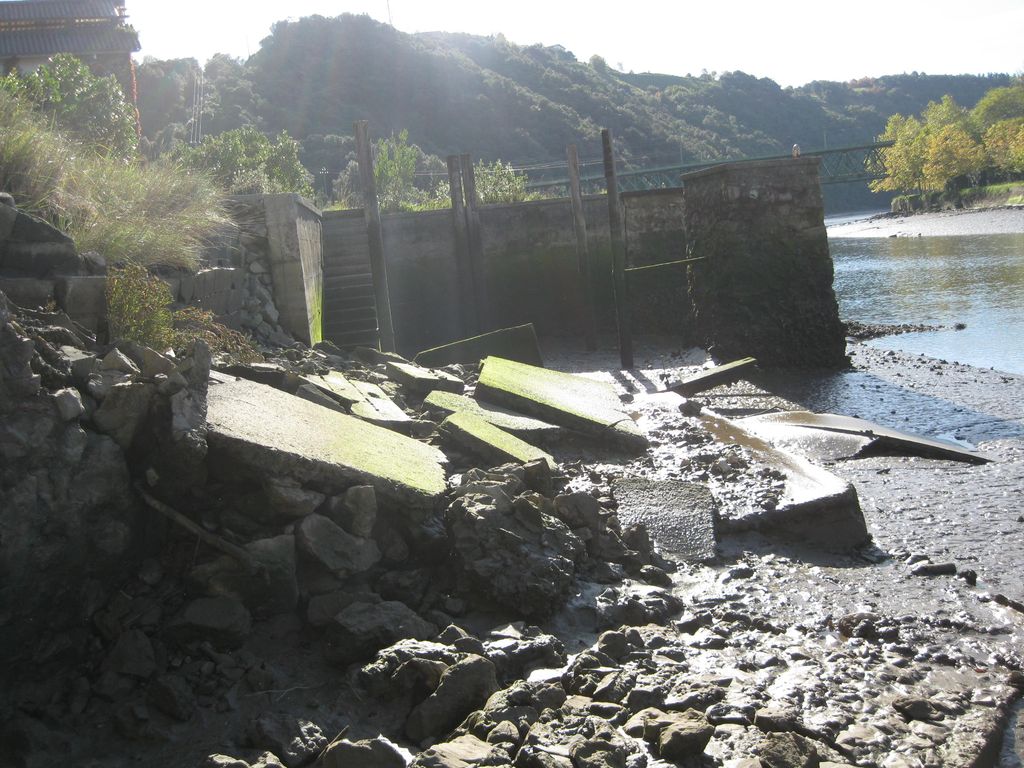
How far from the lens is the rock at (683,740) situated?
302 centimetres

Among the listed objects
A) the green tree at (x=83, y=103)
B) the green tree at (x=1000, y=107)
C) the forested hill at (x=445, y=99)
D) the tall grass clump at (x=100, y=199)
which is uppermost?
the forested hill at (x=445, y=99)

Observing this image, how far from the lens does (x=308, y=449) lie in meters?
4.26

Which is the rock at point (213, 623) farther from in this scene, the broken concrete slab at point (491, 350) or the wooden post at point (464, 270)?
the wooden post at point (464, 270)

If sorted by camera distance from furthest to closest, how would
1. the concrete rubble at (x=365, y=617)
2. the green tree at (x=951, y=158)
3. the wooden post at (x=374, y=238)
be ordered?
the green tree at (x=951, y=158)
the wooden post at (x=374, y=238)
the concrete rubble at (x=365, y=617)

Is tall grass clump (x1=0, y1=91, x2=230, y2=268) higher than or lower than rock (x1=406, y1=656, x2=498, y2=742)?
higher

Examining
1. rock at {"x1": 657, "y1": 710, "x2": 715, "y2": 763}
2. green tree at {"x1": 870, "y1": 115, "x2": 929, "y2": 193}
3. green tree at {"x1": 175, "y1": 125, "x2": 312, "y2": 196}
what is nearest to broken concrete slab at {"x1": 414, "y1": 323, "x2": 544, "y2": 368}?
green tree at {"x1": 175, "y1": 125, "x2": 312, "y2": 196}

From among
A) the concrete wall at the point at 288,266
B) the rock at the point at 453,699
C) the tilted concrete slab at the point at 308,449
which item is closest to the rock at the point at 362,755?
the rock at the point at 453,699

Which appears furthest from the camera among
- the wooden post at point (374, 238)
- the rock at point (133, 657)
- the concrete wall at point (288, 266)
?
the wooden post at point (374, 238)

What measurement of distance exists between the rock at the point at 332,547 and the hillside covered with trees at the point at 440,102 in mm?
37618

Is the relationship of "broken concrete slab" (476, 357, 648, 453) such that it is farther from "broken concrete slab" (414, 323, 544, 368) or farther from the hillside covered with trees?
the hillside covered with trees

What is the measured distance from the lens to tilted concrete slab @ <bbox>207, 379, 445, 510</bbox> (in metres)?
4.00

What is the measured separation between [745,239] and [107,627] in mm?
10253

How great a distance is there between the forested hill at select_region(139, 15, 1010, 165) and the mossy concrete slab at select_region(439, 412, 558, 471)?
36.7m

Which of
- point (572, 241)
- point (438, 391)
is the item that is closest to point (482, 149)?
point (572, 241)
